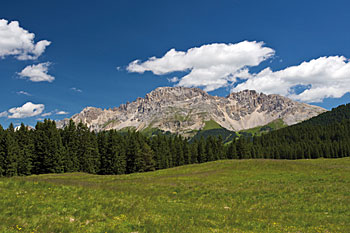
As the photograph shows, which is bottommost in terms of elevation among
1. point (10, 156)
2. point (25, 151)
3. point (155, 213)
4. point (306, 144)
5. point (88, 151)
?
point (306, 144)

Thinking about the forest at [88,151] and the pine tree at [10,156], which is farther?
the forest at [88,151]

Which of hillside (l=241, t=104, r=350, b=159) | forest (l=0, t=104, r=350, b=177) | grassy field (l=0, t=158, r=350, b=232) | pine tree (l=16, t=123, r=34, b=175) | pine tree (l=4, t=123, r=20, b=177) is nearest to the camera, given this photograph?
grassy field (l=0, t=158, r=350, b=232)

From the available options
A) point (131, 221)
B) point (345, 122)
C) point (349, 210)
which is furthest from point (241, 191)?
point (345, 122)

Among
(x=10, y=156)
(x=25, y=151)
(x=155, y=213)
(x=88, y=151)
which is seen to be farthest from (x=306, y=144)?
(x=155, y=213)

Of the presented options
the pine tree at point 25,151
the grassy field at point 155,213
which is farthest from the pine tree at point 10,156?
the grassy field at point 155,213

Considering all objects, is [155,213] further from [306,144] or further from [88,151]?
[306,144]

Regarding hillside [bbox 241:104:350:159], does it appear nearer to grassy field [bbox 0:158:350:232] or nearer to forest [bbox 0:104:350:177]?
forest [bbox 0:104:350:177]

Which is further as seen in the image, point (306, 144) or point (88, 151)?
point (306, 144)

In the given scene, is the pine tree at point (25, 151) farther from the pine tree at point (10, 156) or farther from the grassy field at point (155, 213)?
the grassy field at point (155, 213)

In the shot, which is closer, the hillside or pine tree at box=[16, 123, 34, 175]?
pine tree at box=[16, 123, 34, 175]

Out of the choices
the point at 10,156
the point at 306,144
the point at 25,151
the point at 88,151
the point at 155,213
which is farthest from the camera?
the point at 306,144

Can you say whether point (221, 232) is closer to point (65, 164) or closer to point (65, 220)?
point (65, 220)

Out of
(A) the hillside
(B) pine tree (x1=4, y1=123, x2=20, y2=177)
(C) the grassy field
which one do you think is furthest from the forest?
(C) the grassy field

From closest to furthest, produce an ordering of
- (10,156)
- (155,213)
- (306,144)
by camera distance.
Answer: (155,213) → (10,156) → (306,144)
